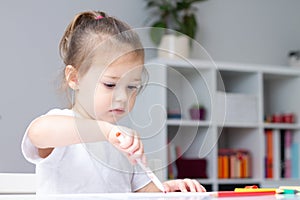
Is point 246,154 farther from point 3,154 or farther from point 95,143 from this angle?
point 95,143

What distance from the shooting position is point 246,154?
118 inches

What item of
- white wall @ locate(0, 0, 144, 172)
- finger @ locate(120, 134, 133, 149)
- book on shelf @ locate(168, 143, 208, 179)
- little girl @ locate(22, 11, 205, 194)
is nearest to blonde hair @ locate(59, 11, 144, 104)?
little girl @ locate(22, 11, 205, 194)

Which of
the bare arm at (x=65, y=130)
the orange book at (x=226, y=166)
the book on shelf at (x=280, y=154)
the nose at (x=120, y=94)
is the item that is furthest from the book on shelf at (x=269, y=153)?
the nose at (x=120, y=94)

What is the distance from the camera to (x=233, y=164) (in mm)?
2900

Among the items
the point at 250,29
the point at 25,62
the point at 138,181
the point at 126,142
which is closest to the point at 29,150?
the point at 138,181

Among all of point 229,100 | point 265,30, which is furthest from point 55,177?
point 265,30

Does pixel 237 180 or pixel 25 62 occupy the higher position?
pixel 25 62

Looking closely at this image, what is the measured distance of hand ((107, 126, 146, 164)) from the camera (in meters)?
0.59

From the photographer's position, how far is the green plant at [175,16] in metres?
2.88

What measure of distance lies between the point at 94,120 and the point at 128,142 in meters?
0.11

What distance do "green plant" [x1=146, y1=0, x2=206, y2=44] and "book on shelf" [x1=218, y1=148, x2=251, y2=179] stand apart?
23.9 inches

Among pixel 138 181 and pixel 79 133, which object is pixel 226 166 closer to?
pixel 138 181

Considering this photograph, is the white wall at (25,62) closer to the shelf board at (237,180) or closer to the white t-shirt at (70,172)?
the shelf board at (237,180)

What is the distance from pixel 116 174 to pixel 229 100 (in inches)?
73.4
